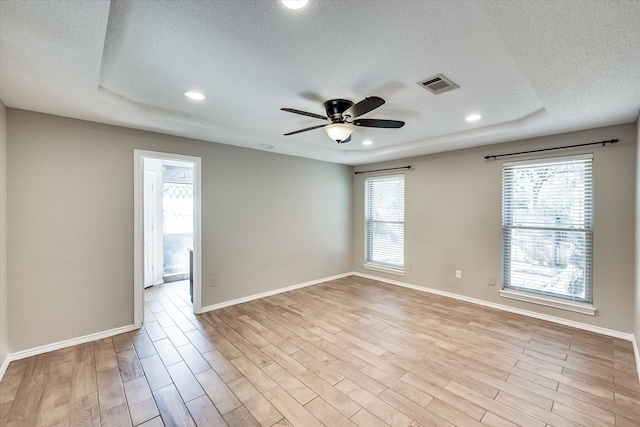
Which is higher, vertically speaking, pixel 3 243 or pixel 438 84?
pixel 438 84

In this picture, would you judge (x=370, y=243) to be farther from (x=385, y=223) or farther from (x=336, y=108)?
(x=336, y=108)

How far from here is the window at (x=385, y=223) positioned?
17.1 feet

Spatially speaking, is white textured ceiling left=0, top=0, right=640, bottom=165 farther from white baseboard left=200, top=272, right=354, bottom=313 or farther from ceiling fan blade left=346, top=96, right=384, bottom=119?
white baseboard left=200, top=272, right=354, bottom=313

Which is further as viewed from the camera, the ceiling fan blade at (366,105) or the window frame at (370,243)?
the window frame at (370,243)

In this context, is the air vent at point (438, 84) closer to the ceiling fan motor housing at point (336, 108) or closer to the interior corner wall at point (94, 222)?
the ceiling fan motor housing at point (336, 108)

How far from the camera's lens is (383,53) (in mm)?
1809

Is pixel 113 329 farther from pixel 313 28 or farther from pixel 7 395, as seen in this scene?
pixel 313 28

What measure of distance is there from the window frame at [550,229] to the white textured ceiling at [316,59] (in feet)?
1.76

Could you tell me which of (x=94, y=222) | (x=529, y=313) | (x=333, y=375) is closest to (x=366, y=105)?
(x=333, y=375)

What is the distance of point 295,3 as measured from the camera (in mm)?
1336

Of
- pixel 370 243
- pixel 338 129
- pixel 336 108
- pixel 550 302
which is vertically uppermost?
pixel 336 108

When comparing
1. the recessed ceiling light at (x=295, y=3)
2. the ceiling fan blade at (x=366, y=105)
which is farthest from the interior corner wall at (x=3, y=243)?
the ceiling fan blade at (x=366, y=105)

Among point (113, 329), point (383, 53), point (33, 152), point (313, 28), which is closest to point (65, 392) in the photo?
point (113, 329)

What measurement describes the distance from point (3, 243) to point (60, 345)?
1.15 m
